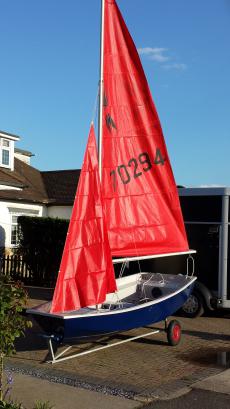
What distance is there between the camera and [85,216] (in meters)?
8.22

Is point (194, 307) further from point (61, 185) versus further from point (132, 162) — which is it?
point (61, 185)

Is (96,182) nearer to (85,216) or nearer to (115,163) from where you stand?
(85,216)

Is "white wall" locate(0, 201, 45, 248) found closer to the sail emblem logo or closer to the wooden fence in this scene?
the wooden fence

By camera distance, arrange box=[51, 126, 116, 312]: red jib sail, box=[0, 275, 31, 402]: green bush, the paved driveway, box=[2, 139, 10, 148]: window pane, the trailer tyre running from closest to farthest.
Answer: box=[0, 275, 31, 402]: green bush < the paved driveway < box=[51, 126, 116, 312]: red jib sail < the trailer tyre < box=[2, 139, 10, 148]: window pane

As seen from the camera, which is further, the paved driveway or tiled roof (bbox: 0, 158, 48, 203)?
tiled roof (bbox: 0, 158, 48, 203)

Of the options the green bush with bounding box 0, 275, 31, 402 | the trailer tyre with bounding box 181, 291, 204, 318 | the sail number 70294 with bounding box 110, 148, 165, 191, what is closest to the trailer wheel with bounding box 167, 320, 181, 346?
the sail number 70294 with bounding box 110, 148, 165, 191

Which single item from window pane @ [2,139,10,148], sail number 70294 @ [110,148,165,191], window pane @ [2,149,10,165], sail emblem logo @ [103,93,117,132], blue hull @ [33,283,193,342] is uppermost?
window pane @ [2,139,10,148]

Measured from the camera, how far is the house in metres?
26.1

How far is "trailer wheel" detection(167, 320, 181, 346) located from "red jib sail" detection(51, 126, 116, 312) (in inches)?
68.7

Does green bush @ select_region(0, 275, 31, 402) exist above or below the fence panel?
above

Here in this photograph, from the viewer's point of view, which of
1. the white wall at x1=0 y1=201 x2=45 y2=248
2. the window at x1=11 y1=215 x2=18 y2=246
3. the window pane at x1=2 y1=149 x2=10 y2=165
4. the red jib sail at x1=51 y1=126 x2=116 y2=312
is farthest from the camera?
the window pane at x1=2 y1=149 x2=10 y2=165

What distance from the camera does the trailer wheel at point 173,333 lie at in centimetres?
955

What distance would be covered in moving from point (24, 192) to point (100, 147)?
19498 millimetres

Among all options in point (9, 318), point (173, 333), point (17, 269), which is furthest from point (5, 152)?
point (9, 318)
